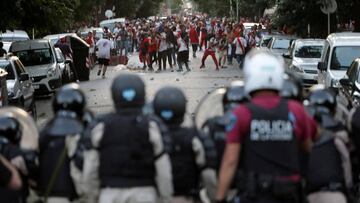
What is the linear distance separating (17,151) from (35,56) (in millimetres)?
19621

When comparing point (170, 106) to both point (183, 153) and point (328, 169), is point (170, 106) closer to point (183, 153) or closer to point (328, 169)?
point (183, 153)

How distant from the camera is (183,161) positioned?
216 inches

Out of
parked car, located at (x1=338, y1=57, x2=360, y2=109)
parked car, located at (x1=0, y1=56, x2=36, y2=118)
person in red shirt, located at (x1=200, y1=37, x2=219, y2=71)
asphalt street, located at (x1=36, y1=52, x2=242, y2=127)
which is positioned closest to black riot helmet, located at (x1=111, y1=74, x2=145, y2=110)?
parked car, located at (x1=338, y1=57, x2=360, y2=109)

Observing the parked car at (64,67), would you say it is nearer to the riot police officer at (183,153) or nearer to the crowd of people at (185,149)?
the crowd of people at (185,149)

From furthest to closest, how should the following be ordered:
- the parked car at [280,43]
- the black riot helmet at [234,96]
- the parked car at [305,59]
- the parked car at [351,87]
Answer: the parked car at [280,43] → the parked car at [305,59] → the parked car at [351,87] → the black riot helmet at [234,96]

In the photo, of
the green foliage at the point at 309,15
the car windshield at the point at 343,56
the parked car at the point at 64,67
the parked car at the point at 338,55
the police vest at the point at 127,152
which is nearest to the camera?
the police vest at the point at 127,152

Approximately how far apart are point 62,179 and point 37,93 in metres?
18.8

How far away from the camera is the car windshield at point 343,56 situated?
17.8 meters

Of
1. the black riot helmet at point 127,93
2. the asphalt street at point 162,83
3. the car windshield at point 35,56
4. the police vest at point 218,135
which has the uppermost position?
the black riot helmet at point 127,93

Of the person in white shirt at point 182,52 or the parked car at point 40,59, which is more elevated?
the parked car at point 40,59

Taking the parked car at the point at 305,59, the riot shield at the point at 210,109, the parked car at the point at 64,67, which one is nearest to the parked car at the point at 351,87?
the parked car at the point at 305,59

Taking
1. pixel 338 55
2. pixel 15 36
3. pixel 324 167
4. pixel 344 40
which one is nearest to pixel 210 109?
pixel 324 167

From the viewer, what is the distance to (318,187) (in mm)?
5609

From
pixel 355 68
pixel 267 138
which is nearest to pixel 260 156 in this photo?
pixel 267 138
